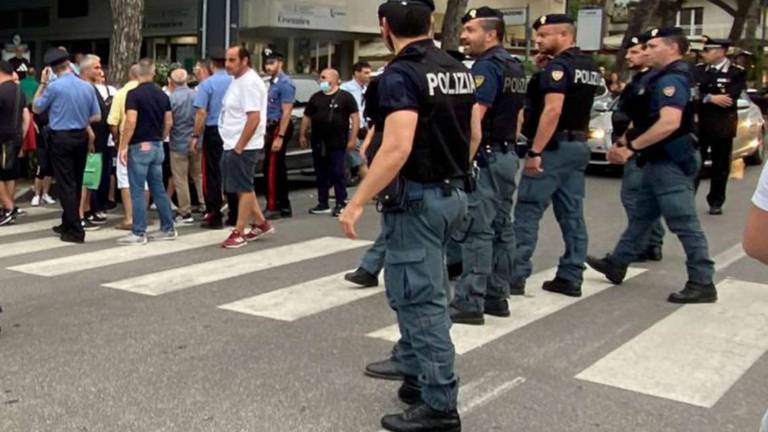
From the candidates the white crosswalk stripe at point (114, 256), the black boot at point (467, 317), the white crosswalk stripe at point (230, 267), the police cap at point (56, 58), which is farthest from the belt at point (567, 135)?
the police cap at point (56, 58)

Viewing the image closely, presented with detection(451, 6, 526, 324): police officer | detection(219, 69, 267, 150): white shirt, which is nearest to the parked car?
detection(219, 69, 267, 150): white shirt

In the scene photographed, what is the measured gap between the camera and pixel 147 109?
26.8 feet

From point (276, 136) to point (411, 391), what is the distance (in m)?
6.04

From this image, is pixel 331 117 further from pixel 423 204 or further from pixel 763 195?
pixel 763 195

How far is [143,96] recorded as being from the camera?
8188 mm

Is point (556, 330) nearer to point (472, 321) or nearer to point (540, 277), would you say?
point (472, 321)

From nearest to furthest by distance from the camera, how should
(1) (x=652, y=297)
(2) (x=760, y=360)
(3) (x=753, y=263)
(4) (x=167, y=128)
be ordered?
(2) (x=760, y=360) < (1) (x=652, y=297) < (3) (x=753, y=263) < (4) (x=167, y=128)

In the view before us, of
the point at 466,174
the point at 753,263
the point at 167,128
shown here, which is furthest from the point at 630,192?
the point at 167,128

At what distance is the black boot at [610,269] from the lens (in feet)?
22.2

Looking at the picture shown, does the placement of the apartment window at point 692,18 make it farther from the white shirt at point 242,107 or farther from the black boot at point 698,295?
the black boot at point 698,295

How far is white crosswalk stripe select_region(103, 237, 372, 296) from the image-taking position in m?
6.47

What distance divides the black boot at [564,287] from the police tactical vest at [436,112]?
275cm

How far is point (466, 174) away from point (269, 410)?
1383mm

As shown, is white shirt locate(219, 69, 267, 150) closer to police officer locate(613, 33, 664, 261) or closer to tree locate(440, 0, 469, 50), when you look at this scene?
police officer locate(613, 33, 664, 261)
